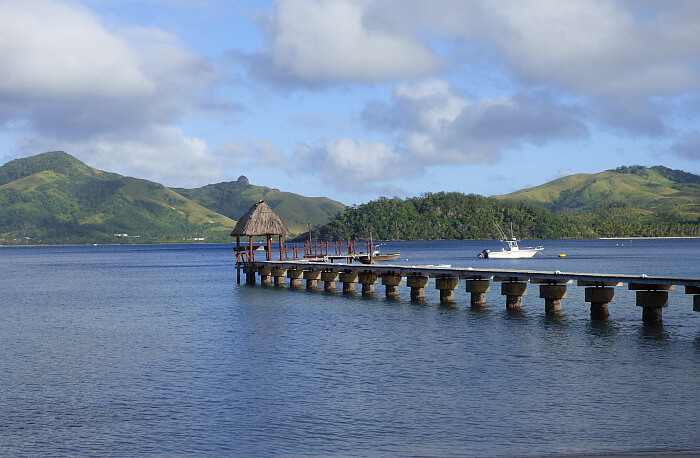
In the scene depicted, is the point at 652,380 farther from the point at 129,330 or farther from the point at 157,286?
the point at 157,286

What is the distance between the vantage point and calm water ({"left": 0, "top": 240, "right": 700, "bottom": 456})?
1555 centimetres

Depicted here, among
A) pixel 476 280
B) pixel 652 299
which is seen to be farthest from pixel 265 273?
pixel 652 299

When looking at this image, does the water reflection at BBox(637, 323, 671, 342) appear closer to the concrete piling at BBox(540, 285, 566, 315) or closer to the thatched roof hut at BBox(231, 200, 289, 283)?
the concrete piling at BBox(540, 285, 566, 315)

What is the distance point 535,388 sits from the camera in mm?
19906

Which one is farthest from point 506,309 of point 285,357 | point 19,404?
point 19,404

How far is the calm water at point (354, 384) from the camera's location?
612 inches

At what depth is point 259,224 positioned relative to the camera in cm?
6262

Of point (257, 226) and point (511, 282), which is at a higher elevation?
point (257, 226)

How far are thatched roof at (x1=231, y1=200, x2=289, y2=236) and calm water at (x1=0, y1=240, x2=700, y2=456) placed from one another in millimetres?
23539

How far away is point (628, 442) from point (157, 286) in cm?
5893

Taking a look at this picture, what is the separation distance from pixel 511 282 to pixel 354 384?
19.5 m

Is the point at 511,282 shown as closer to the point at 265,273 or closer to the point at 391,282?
the point at 391,282

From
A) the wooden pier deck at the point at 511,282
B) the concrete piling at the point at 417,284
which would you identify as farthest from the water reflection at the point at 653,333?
the concrete piling at the point at 417,284

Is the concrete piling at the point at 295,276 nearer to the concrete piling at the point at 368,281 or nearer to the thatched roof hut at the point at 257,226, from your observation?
the thatched roof hut at the point at 257,226
